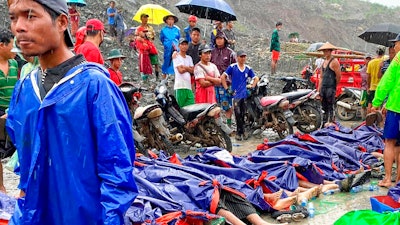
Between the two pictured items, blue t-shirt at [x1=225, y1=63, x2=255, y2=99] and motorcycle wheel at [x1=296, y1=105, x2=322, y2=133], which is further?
motorcycle wheel at [x1=296, y1=105, x2=322, y2=133]

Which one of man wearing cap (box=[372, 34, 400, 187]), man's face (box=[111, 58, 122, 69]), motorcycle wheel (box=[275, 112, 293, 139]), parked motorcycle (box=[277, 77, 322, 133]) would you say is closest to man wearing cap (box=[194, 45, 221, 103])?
motorcycle wheel (box=[275, 112, 293, 139])

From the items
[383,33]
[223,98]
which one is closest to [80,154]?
[223,98]

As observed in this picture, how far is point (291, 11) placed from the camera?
1700 inches

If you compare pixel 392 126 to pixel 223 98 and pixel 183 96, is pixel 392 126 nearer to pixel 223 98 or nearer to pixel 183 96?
Result: pixel 183 96

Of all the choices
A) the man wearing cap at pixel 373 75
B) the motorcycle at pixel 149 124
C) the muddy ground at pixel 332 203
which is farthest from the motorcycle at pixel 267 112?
the muddy ground at pixel 332 203

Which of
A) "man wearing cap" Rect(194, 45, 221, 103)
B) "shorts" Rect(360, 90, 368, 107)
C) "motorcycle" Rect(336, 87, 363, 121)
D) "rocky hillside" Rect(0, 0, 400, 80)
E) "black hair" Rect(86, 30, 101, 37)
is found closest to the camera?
"black hair" Rect(86, 30, 101, 37)

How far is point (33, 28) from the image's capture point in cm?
180

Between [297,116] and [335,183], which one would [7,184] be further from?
[297,116]

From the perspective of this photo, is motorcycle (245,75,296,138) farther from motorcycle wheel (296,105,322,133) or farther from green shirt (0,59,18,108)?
green shirt (0,59,18,108)

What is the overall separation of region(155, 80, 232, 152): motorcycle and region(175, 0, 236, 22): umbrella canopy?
10.2 ft

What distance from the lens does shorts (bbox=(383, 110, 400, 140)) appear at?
5688 mm

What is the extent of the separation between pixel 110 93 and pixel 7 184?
14.5 ft

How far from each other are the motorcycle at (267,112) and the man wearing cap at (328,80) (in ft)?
4.13

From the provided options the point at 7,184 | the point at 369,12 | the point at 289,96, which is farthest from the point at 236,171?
the point at 369,12
